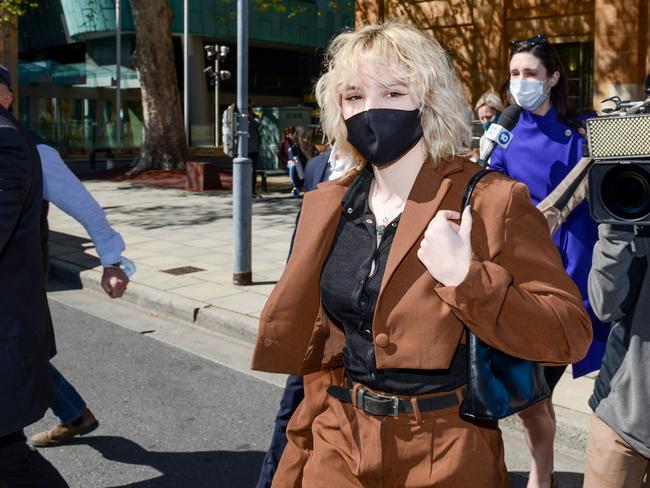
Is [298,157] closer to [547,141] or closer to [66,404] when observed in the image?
[66,404]

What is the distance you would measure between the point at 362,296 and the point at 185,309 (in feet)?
18.9

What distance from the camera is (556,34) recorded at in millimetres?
17516

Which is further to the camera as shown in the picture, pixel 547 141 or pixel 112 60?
pixel 112 60

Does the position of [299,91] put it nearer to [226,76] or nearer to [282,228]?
[226,76]

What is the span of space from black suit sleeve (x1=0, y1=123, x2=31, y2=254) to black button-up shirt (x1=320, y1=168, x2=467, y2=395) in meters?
1.10

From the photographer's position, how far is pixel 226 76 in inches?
1052

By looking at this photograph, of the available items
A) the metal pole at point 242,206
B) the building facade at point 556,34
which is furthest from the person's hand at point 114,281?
the building facade at point 556,34

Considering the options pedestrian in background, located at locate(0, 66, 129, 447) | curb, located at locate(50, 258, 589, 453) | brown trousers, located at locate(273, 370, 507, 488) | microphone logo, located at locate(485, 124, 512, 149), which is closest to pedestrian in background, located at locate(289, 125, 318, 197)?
curb, located at locate(50, 258, 589, 453)

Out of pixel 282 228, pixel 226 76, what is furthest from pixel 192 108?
pixel 282 228

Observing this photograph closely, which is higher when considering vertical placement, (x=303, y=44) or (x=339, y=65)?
(x=303, y=44)

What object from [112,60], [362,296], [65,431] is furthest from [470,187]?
[112,60]

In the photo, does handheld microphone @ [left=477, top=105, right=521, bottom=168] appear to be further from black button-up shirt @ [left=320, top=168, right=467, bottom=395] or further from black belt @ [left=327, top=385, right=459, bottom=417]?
black belt @ [left=327, top=385, right=459, bottom=417]

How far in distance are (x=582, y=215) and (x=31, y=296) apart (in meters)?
2.48

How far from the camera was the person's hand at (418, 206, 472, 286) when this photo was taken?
1912mm
